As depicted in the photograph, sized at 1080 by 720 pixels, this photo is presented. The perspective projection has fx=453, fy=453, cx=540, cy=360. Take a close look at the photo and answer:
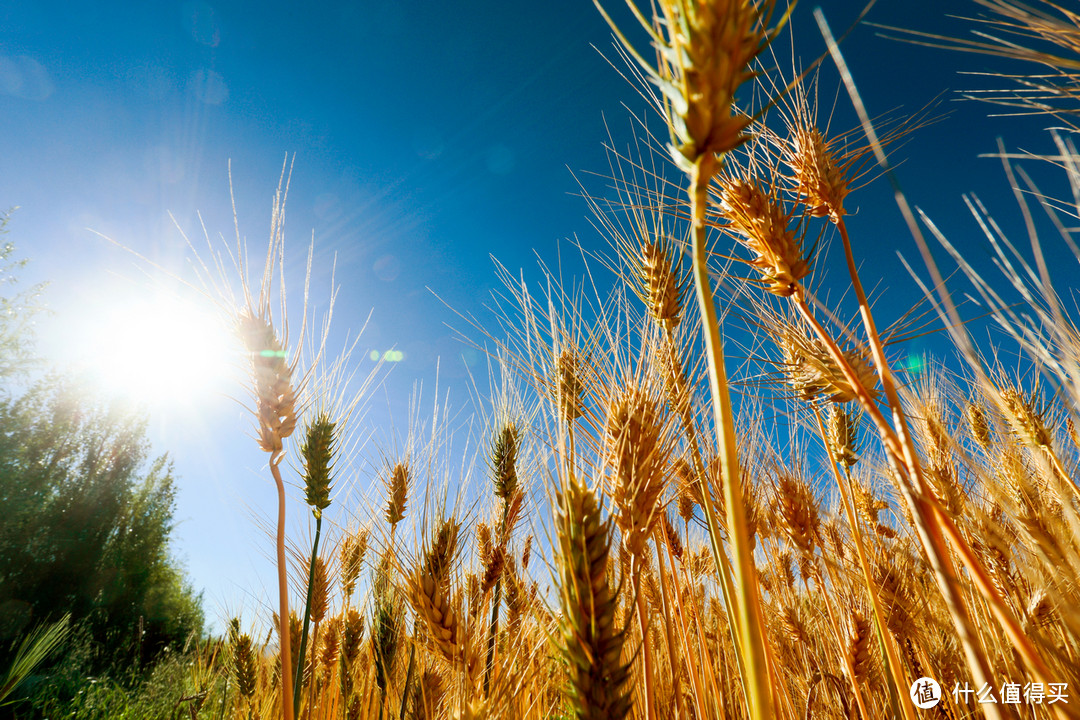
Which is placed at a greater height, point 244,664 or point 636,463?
point 636,463

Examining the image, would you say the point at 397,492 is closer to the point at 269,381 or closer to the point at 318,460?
the point at 318,460

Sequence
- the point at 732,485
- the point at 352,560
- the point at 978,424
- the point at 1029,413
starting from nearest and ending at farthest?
the point at 732,485 → the point at 1029,413 → the point at 978,424 → the point at 352,560

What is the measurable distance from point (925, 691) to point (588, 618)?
2104 mm

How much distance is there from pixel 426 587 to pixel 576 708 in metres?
0.92

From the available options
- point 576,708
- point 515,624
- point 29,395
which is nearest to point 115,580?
point 29,395

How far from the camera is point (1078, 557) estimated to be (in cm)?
77

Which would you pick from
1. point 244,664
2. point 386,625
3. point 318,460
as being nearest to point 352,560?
point 244,664

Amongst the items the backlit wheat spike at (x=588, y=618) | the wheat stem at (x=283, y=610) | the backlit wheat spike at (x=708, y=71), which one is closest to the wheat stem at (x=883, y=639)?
the backlit wheat spike at (x=588, y=618)

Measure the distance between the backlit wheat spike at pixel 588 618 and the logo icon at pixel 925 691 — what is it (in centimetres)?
178

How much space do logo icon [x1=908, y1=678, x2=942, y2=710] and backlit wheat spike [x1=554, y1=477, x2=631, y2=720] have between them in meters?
1.78

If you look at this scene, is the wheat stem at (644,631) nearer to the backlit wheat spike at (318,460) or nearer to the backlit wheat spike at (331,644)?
the backlit wheat spike at (318,460)

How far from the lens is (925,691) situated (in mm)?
1931

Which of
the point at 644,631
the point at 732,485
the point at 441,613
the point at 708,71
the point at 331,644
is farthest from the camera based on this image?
the point at 331,644

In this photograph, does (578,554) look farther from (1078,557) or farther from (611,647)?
(1078,557)
